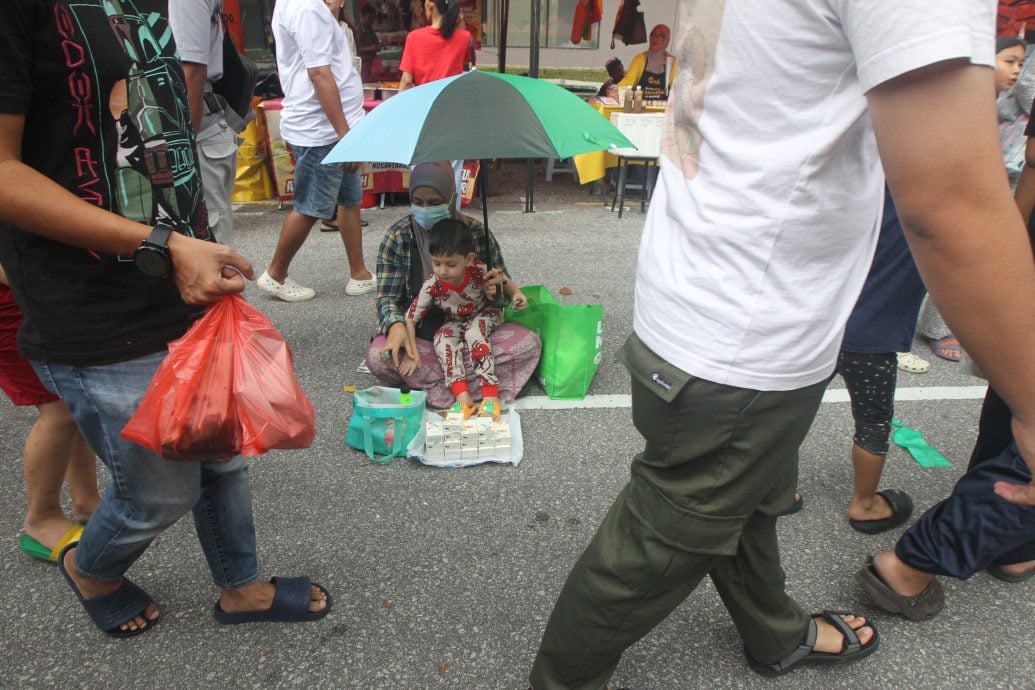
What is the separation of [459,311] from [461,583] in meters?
1.37

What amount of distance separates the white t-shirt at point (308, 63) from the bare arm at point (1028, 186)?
126 inches

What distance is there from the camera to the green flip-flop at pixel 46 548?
6.66 ft

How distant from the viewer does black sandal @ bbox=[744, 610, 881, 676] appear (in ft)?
5.55

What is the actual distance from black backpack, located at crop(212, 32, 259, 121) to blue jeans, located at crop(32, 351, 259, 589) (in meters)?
1.73

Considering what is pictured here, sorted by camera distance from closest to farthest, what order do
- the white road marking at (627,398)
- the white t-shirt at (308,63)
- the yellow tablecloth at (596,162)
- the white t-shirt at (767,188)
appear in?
the white t-shirt at (767,188) < the white road marking at (627,398) < the white t-shirt at (308,63) < the yellow tablecloth at (596,162)

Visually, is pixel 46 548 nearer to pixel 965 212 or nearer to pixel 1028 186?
pixel 965 212

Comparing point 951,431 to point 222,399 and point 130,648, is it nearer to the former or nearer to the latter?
point 222,399

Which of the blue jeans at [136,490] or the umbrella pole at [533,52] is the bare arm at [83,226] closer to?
the blue jeans at [136,490]

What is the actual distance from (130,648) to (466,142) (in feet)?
6.61

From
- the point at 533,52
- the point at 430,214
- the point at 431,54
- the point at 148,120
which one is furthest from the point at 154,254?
the point at 533,52

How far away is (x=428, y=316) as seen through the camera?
3113 mm

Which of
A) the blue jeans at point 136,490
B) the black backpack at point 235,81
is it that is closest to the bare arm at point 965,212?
the blue jeans at point 136,490

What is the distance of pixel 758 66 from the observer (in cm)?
90

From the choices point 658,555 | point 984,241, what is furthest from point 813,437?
point 984,241
